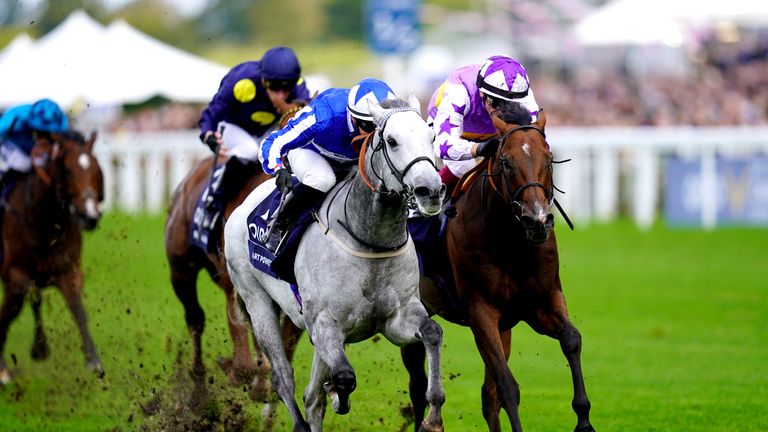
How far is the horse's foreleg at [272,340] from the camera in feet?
21.7

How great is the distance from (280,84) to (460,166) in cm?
149

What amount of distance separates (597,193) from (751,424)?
13.7 metres

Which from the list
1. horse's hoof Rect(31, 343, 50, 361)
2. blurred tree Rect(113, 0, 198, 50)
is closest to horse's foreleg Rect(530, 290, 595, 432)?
horse's hoof Rect(31, 343, 50, 361)

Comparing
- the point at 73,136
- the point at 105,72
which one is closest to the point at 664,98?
the point at 105,72

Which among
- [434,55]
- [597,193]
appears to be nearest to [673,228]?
[597,193]

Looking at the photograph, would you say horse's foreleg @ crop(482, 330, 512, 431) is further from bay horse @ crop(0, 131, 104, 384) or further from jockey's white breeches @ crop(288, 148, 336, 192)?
bay horse @ crop(0, 131, 104, 384)

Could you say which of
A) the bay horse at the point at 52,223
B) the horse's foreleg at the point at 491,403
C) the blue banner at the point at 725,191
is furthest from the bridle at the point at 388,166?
the blue banner at the point at 725,191

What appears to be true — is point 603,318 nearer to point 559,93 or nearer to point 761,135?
point 761,135

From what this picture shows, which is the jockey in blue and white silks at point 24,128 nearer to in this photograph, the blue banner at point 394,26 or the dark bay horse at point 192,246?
the dark bay horse at point 192,246

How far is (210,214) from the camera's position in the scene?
8.70 meters

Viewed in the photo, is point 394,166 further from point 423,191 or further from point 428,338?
point 428,338

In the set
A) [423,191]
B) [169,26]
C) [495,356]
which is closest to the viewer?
[423,191]

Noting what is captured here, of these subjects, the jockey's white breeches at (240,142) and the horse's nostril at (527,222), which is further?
the jockey's white breeches at (240,142)

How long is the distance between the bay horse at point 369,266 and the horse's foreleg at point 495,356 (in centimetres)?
44
